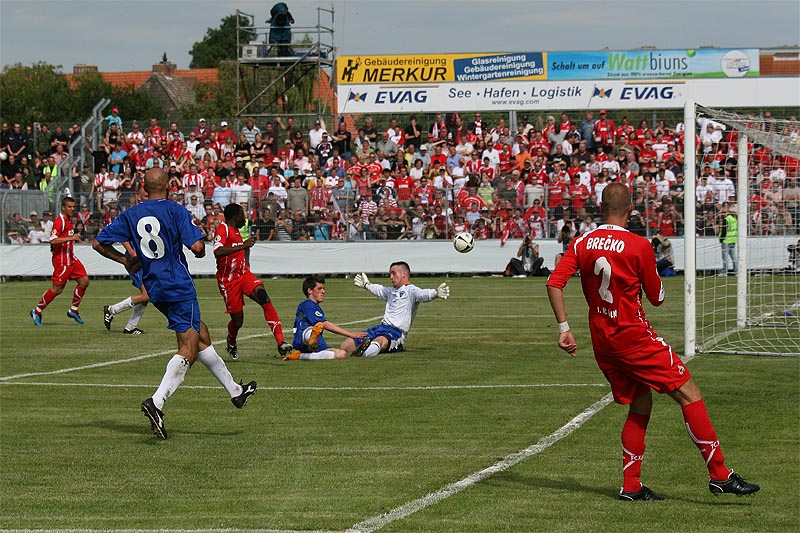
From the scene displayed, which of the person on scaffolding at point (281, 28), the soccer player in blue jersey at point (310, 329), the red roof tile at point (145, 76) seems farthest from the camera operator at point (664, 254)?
the red roof tile at point (145, 76)

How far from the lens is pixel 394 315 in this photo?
15938mm

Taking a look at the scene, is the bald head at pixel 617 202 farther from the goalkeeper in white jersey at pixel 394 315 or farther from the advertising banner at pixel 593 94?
the advertising banner at pixel 593 94

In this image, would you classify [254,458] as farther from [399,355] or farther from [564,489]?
[399,355]

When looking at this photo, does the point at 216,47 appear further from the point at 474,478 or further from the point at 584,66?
the point at 474,478

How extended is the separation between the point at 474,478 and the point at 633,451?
1.16m

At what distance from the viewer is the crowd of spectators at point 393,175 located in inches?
1341

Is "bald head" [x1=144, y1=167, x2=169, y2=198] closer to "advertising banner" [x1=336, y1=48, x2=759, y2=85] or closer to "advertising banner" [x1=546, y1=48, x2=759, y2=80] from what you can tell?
"advertising banner" [x1=336, y1=48, x2=759, y2=85]

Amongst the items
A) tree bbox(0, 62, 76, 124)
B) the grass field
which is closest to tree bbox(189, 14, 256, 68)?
tree bbox(0, 62, 76, 124)

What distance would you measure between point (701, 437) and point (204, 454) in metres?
3.78

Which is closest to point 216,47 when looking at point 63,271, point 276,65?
point 276,65

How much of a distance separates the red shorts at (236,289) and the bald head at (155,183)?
216 inches

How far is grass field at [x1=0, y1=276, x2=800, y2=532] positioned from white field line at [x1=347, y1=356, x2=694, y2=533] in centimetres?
2

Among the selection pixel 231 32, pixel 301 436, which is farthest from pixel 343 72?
pixel 231 32

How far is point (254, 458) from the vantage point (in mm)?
8930
